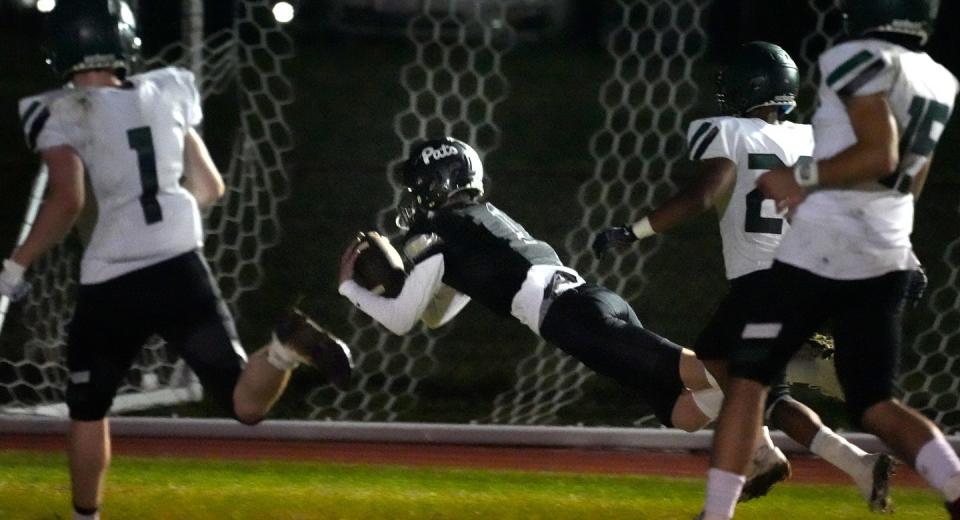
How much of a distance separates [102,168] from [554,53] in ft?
55.6

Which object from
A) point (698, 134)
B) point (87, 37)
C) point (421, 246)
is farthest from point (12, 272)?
point (698, 134)

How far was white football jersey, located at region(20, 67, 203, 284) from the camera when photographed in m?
4.25

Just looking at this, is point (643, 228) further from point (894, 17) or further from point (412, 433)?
point (412, 433)

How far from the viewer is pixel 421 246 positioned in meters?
5.13

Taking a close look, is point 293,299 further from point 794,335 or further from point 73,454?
point 794,335

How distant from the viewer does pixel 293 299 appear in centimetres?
912

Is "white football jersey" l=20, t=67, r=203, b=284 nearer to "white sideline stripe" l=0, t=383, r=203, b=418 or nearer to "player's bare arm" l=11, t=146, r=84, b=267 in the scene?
"player's bare arm" l=11, t=146, r=84, b=267

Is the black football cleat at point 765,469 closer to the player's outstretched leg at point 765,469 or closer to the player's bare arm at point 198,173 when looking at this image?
the player's outstretched leg at point 765,469

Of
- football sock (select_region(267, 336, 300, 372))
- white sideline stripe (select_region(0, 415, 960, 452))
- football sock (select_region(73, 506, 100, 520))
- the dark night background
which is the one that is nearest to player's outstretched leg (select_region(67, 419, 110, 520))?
football sock (select_region(73, 506, 100, 520))

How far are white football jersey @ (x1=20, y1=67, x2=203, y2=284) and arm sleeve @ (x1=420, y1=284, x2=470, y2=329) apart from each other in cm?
126

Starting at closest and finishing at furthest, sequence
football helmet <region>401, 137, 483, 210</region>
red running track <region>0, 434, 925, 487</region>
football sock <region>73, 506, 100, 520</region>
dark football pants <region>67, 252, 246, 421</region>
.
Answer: dark football pants <region>67, 252, 246, 421</region> < football sock <region>73, 506, 100, 520</region> < football helmet <region>401, 137, 483, 210</region> < red running track <region>0, 434, 925, 487</region>

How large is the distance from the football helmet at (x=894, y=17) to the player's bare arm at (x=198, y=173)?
1.86 m

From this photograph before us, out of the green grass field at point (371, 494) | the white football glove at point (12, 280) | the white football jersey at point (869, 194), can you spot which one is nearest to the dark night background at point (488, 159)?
the green grass field at point (371, 494)

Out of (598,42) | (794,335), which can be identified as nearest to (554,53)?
(598,42)
